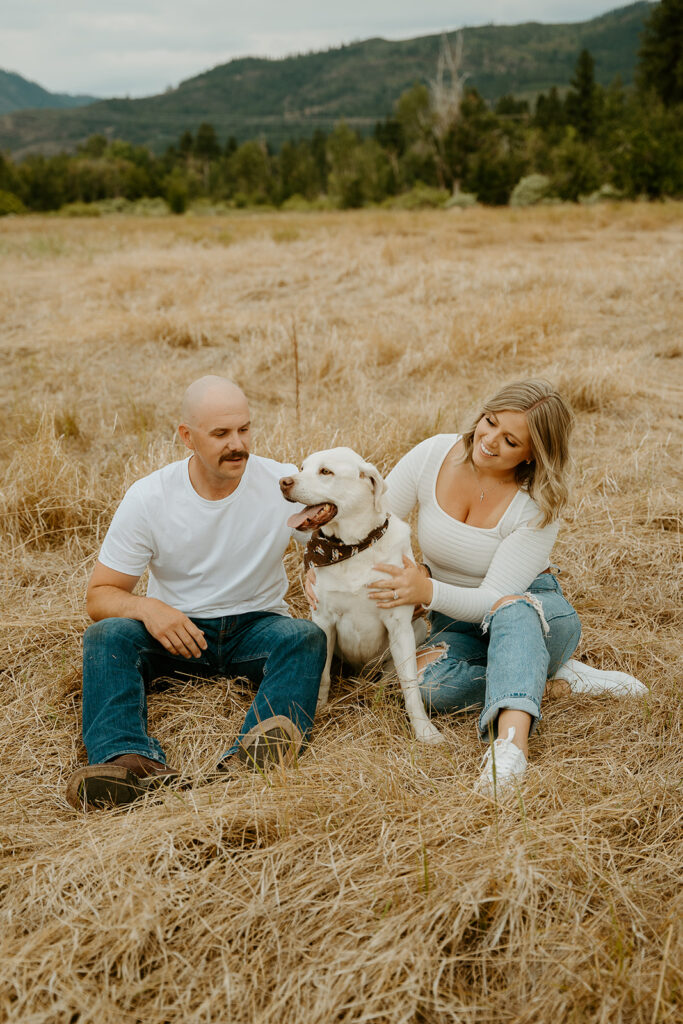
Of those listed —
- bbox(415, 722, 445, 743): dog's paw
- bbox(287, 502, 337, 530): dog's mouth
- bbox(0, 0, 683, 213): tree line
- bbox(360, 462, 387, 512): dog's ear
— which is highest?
bbox(0, 0, 683, 213): tree line

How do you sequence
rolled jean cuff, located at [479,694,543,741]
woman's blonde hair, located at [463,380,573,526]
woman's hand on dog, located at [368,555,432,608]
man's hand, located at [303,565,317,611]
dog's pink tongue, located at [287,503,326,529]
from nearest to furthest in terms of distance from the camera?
rolled jean cuff, located at [479,694,543,741]
dog's pink tongue, located at [287,503,326,529]
woman's hand on dog, located at [368,555,432,608]
woman's blonde hair, located at [463,380,573,526]
man's hand, located at [303,565,317,611]

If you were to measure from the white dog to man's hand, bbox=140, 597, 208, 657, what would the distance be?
50 cm

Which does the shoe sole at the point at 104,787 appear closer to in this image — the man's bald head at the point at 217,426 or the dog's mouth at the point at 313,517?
the dog's mouth at the point at 313,517

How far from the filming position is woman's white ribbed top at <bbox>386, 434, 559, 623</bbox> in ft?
9.47

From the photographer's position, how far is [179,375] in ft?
22.5

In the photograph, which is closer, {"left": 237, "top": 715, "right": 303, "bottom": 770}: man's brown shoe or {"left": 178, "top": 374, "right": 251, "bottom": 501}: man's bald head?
{"left": 237, "top": 715, "right": 303, "bottom": 770}: man's brown shoe

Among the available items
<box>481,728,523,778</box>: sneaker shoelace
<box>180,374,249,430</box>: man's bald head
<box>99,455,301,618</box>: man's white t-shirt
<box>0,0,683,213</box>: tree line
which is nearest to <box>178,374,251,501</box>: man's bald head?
<box>180,374,249,430</box>: man's bald head

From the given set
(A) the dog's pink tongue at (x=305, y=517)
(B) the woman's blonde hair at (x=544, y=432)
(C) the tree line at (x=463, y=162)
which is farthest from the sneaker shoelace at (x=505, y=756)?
(C) the tree line at (x=463, y=162)

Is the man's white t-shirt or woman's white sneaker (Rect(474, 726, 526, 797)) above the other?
the man's white t-shirt

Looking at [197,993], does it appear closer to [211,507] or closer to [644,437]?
[211,507]

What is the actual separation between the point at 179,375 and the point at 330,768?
16.9ft

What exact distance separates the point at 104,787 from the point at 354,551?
3.73 feet

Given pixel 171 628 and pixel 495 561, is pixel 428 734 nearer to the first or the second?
pixel 495 561

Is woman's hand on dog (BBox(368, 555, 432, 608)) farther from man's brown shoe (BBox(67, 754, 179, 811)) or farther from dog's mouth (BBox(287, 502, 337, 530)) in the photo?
man's brown shoe (BBox(67, 754, 179, 811))
